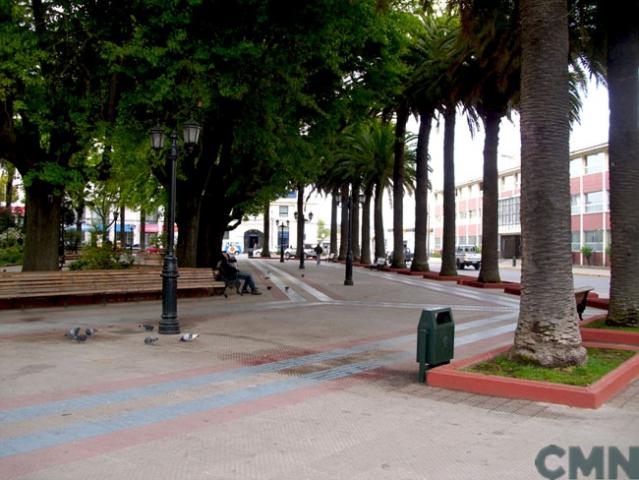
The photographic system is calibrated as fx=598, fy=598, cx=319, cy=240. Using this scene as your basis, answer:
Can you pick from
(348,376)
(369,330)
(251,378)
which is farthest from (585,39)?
(251,378)

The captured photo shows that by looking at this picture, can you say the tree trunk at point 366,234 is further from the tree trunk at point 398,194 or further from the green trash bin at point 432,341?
the green trash bin at point 432,341

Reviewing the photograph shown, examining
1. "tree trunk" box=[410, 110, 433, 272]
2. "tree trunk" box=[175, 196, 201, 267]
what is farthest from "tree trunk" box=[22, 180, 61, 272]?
"tree trunk" box=[410, 110, 433, 272]

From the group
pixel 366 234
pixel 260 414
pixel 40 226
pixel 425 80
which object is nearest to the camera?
pixel 260 414

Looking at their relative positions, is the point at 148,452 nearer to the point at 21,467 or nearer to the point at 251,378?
the point at 21,467

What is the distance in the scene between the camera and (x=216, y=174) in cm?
2397

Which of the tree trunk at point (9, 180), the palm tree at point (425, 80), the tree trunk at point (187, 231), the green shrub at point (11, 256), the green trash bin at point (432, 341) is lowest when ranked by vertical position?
the green trash bin at point (432, 341)

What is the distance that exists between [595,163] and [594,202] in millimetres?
3897

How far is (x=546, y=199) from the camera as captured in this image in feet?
26.0

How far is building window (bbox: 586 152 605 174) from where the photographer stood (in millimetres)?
58716

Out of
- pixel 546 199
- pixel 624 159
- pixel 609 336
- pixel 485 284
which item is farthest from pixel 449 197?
pixel 546 199

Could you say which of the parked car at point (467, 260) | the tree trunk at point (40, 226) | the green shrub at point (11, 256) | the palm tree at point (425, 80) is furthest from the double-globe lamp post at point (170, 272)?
the parked car at point (467, 260)

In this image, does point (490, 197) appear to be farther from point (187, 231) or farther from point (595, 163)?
point (595, 163)

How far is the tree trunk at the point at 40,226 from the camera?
1642cm

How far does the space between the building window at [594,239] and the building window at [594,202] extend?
220 cm
